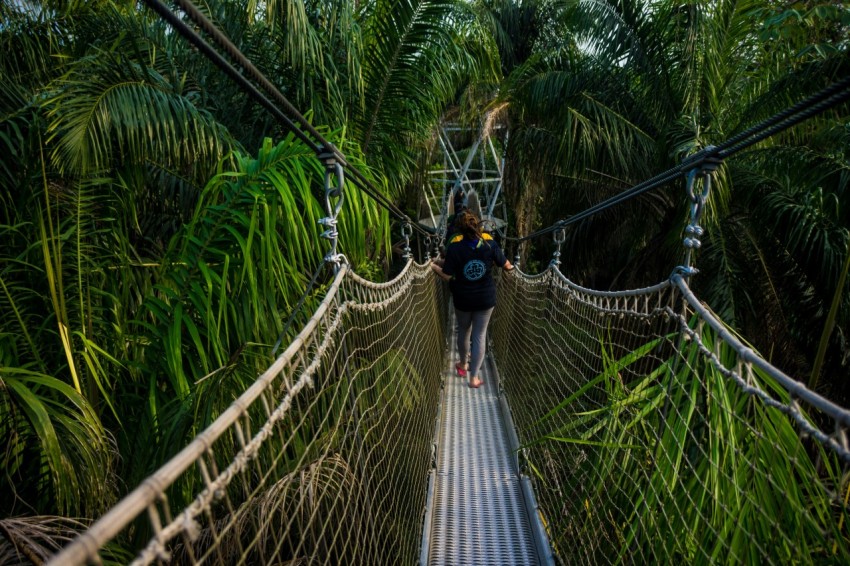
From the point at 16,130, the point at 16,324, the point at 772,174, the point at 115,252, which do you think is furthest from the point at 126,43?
the point at 772,174

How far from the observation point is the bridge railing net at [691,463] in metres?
0.83

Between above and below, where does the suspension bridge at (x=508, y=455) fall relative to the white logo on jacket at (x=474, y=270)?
below

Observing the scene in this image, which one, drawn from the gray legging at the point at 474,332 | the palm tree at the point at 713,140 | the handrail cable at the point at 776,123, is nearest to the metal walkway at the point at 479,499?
the gray legging at the point at 474,332

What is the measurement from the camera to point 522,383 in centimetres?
258

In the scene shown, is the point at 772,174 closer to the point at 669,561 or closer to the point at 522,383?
the point at 522,383

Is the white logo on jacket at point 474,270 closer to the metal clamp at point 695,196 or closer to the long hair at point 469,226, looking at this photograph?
the long hair at point 469,226

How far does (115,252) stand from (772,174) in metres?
4.54

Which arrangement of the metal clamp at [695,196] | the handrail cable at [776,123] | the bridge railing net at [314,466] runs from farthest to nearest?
1. the metal clamp at [695,196]
2. the handrail cable at [776,123]
3. the bridge railing net at [314,466]

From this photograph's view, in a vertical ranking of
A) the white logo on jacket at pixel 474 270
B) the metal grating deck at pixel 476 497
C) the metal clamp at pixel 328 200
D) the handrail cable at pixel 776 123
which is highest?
the handrail cable at pixel 776 123

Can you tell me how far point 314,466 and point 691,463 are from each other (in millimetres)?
778

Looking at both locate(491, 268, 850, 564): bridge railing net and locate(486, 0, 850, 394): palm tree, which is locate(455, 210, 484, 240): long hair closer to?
locate(491, 268, 850, 564): bridge railing net

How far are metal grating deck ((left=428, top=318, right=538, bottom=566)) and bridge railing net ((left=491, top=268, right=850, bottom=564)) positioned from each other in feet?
0.37

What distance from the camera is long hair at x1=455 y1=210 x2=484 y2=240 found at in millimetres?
2887

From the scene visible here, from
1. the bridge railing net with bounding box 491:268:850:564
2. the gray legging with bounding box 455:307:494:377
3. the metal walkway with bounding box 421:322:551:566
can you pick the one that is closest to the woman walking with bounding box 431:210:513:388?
the gray legging with bounding box 455:307:494:377
